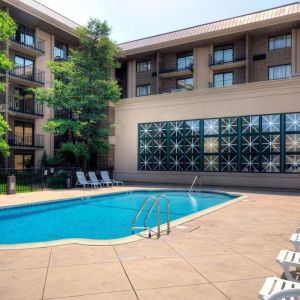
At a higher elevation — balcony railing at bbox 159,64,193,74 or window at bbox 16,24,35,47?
window at bbox 16,24,35,47

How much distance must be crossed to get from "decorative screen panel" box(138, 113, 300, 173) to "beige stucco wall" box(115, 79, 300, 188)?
1.32ft

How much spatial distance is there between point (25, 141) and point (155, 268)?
23.1 meters

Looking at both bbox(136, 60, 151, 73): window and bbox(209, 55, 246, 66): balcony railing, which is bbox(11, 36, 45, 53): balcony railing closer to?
bbox(136, 60, 151, 73): window

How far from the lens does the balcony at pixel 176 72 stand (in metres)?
28.5

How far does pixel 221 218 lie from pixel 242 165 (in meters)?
11.4

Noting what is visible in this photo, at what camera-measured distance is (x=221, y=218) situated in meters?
9.61

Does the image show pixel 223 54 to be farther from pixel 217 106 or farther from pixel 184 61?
pixel 217 106

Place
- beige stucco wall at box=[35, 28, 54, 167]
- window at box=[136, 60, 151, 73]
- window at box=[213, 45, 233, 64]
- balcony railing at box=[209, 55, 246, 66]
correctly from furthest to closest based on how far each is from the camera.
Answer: window at box=[136, 60, 151, 73] < window at box=[213, 45, 233, 64] < balcony railing at box=[209, 55, 246, 66] < beige stucco wall at box=[35, 28, 54, 167]

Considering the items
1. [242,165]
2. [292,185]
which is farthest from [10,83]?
[292,185]

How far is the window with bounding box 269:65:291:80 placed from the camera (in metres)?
25.6

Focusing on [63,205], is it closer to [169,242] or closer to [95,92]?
[169,242]

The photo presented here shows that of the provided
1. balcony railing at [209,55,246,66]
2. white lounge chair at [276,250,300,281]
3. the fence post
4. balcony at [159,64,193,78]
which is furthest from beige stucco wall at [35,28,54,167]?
white lounge chair at [276,250,300,281]

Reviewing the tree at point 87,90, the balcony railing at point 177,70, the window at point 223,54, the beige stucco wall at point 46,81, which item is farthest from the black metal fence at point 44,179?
the window at point 223,54

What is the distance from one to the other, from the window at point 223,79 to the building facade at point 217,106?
9cm
